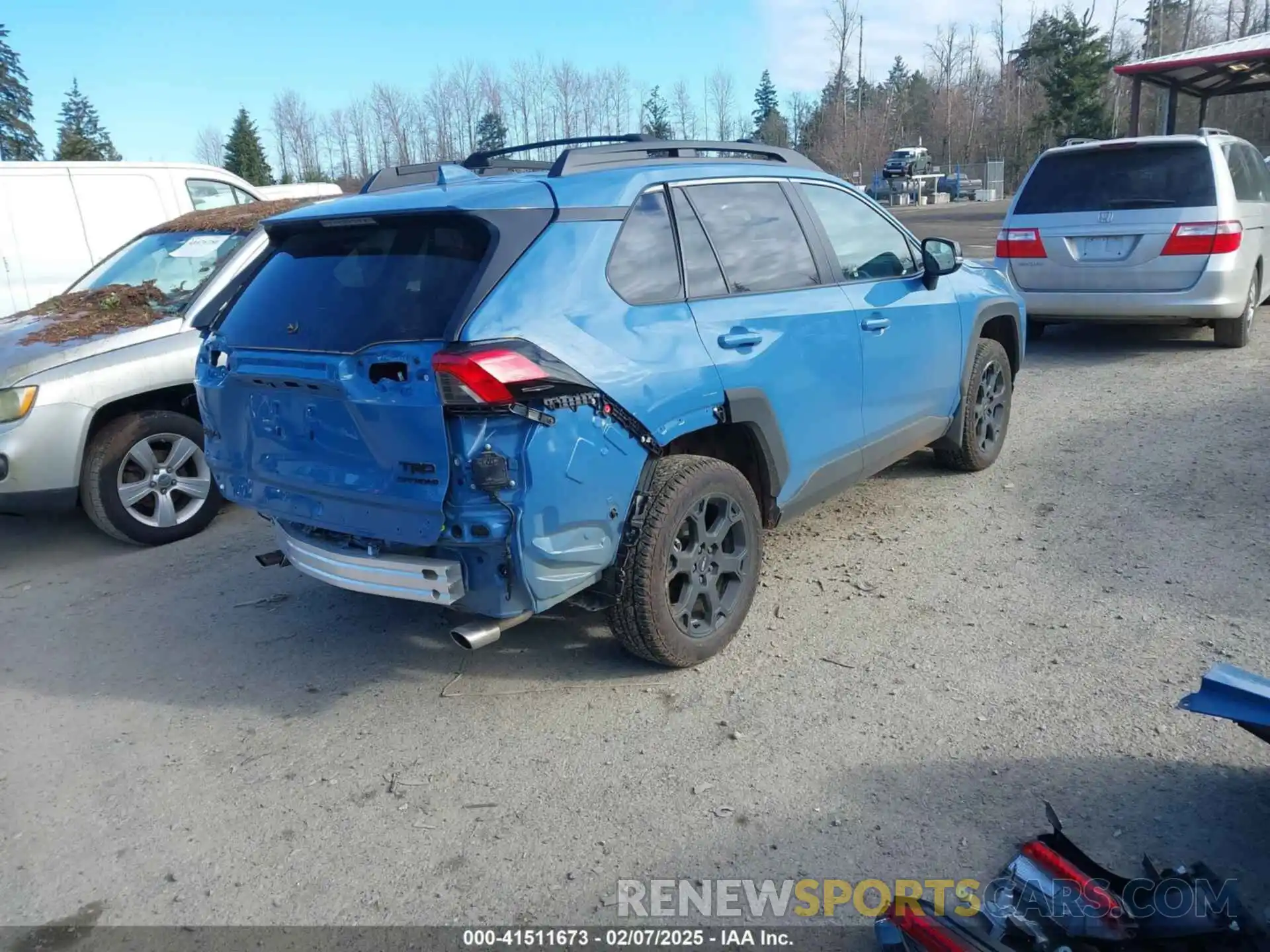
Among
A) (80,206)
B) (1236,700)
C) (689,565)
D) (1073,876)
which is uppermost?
(80,206)

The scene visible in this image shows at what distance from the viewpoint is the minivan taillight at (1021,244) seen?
896 cm

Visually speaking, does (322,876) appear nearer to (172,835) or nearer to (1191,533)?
(172,835)

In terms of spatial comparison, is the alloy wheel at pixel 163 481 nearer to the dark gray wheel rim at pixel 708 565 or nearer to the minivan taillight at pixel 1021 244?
the dark gray wheel rim at pixel 708 565

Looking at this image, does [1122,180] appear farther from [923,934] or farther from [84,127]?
[84,127]

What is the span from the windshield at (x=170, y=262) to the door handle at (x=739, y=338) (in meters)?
4.04

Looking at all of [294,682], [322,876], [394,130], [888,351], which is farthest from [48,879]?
[394,130]

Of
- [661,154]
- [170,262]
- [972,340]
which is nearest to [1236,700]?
[661,154]

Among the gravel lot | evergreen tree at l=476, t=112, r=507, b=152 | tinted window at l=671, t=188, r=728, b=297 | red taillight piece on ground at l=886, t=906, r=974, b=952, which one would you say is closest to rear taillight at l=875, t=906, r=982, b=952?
red taillight piece on ground at l=886, t=906, r=974, b=952

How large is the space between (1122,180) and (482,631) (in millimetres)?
7778

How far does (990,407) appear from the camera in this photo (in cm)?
616

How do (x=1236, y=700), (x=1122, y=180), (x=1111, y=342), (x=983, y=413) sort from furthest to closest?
(x=1111, y=342) < (x=1122, y=180) < (x=983, y=413) < (x=1236, y=700)

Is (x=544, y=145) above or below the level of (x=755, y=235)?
above

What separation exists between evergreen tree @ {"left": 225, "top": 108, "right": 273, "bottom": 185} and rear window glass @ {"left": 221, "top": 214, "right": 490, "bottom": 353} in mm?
54581

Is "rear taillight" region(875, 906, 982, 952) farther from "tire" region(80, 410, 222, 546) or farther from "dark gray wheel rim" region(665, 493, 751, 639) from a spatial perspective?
"tire" region(80, 410, 222, 546)
